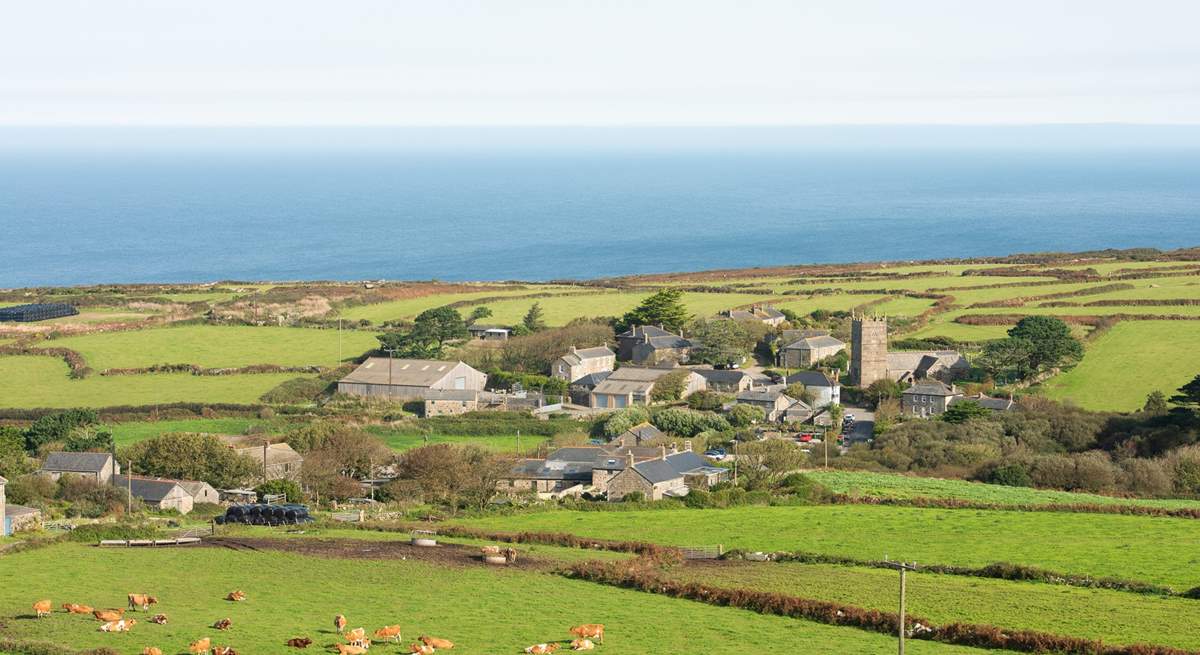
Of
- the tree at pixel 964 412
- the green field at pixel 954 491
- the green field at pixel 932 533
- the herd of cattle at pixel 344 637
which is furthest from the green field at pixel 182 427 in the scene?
the herd of cattle at pixel 344 637

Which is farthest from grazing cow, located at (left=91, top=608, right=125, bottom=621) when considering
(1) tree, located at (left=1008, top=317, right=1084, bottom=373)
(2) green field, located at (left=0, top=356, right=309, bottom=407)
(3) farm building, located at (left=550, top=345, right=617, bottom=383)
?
(1) tree, located at (left=1008, top=317, right=1084, bottom=373)

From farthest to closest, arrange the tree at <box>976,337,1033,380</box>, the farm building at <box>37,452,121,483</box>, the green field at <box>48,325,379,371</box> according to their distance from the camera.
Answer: the green field at <box>48,325,379,371</box> < the tree at <box>976,337,1033,380</box> < the farm building at <box>37,452,121,483</box>

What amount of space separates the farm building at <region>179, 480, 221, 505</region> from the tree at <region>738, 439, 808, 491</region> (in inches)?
643

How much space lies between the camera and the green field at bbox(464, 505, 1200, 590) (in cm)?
3325

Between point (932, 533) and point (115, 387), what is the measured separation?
1583 inches

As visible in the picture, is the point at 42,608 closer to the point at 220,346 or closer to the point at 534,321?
the point at 220,346

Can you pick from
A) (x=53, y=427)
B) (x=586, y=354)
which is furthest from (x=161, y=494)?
(x=586, y=354)

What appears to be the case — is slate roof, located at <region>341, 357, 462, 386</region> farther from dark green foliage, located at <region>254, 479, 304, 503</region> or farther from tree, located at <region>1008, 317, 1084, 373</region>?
tree, located at <region>1008, 317, 1084, 373</region>

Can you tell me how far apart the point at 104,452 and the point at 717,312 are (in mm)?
42018

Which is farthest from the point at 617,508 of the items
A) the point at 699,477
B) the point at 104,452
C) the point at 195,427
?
the point at 195,427

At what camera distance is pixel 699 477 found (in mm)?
45750

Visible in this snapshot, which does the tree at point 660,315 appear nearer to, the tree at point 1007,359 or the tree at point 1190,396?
the tree at point 1007,359

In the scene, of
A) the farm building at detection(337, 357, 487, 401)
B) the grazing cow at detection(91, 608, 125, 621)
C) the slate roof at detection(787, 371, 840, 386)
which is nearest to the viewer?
the grazing cow at detection(91, 608, 125, 621)

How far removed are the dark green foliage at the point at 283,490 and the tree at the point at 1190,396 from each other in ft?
106
